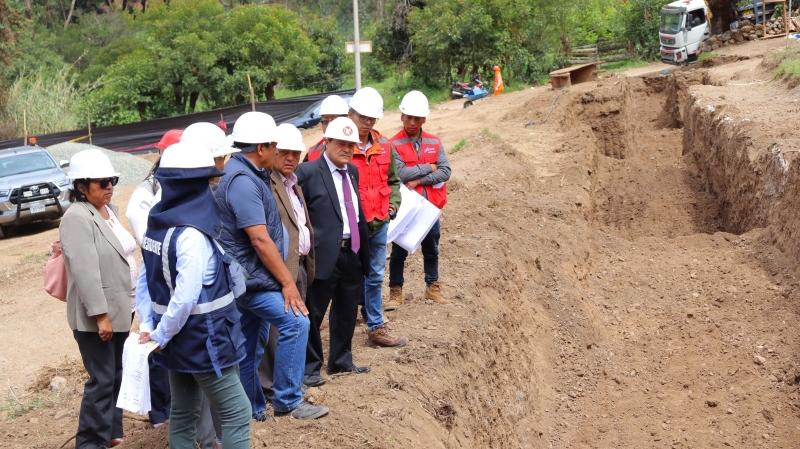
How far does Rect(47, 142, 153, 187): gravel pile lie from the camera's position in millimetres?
20656

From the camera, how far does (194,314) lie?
3871 mm

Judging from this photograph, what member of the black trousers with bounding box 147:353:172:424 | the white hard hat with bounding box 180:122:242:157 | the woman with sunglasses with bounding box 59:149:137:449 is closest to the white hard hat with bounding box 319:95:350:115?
the white hard hat with bounding box 180:122:242:157

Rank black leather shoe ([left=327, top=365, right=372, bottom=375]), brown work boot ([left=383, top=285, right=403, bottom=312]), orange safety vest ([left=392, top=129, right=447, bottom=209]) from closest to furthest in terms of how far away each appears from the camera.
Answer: black leather shoe ([left=327, top=365, right=372, bottom=375])
orange safety vest ([left=392, top=129, right=447, bottom=209])
brown work boot ([left=383, top=285, right=403, bottom=312])

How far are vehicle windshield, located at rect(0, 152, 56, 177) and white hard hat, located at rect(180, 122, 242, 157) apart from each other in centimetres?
1377

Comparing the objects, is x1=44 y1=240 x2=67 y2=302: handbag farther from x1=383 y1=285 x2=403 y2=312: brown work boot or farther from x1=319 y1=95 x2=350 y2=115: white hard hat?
x1=383 y1=285 x2=403 y2=312: brown work boot

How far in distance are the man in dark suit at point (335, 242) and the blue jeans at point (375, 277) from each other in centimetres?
53

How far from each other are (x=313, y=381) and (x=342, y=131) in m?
1.70

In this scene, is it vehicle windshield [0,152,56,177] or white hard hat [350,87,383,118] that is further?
vehicle windshield [0,152,56,177]

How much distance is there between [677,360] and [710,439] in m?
1.65

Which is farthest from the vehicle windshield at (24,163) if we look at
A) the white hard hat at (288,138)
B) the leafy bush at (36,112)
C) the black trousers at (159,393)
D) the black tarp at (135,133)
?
the white hard hat at (288,138)

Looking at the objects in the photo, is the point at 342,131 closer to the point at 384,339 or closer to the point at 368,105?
the point at 368,105

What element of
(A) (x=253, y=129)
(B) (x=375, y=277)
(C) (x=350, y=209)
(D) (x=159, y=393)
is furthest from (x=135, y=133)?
(A) (x=253, y=129)

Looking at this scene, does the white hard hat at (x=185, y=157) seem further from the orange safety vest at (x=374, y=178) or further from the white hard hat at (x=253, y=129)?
the orange safety vest at (x=374, y=178)

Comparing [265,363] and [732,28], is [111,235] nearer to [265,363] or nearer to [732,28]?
[265,363]
